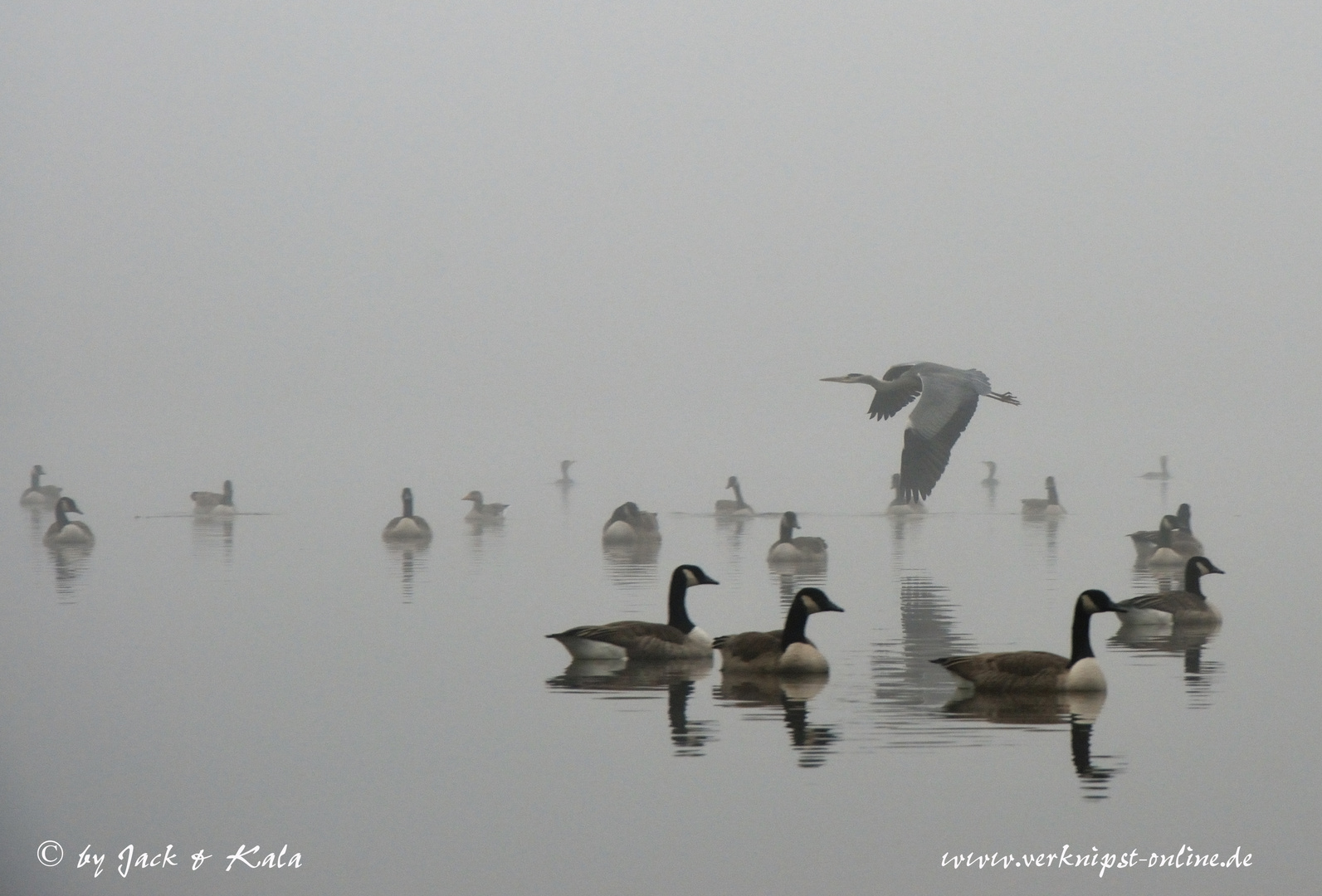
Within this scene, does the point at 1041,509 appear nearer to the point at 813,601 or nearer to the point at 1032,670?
the point at 813,601

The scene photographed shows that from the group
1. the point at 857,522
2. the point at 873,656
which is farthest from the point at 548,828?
the point at 857,522

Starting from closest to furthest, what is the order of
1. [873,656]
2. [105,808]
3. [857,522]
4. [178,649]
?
1. [105,808]
2. [873,656]
3. [178,649]
4. [857,522]

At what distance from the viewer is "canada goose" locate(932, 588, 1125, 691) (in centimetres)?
1778

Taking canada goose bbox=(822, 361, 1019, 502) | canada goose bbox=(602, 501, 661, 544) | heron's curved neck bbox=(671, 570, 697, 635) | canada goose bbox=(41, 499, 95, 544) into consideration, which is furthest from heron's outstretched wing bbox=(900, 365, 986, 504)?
canada goose bbox=(41, 499, 95, 544)

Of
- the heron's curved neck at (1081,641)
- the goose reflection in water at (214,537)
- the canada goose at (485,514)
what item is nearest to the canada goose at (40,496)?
the goose reflection in water at (214,537)

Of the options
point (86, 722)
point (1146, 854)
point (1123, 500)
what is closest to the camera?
point (1146, 854)

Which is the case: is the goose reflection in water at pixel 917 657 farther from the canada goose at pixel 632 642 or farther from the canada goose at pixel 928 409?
the canada goose at pixel 632 642

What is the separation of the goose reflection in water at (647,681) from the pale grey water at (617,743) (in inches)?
3.0

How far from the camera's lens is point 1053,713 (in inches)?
679

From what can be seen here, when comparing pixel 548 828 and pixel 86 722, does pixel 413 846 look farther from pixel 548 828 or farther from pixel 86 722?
pixel 86 722

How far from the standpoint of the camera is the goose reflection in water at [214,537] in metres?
37.6

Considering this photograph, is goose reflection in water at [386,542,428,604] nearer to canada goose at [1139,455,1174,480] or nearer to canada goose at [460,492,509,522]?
canada goose at [460,492,509,522]

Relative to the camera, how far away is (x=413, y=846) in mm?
13602

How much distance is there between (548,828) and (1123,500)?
4504cm
